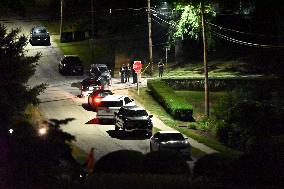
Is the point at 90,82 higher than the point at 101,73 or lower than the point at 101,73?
lower

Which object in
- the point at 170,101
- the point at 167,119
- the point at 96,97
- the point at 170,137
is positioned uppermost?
the point at 96,97

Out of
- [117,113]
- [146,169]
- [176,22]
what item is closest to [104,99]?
[117,113]

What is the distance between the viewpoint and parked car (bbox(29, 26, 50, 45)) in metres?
68.9

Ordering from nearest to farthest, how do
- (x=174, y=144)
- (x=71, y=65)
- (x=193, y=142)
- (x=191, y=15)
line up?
(x=174, y=144) → (x=193, y=142) → (x=191, y=15) → (x=71, y=65)

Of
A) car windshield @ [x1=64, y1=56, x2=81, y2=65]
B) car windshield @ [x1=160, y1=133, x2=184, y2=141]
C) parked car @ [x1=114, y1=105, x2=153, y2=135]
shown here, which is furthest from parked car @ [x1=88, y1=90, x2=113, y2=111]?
car windshield @ [x1=64, y1=56, x2=81, y2=65]

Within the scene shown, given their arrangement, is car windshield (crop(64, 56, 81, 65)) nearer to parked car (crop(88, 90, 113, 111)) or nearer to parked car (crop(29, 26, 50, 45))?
parked car (crop(29, 26, 50, 45))

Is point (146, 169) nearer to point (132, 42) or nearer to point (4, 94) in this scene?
point (4, 94)

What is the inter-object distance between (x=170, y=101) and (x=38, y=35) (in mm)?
28574

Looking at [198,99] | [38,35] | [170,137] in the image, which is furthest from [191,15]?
[38,35]

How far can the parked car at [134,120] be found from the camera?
36656 mm

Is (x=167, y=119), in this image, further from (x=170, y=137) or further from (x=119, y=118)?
(x=170, y=137)

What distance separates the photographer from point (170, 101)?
148 feet

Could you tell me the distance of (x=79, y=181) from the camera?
14.8 m

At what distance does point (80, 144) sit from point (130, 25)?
5092cm
